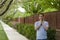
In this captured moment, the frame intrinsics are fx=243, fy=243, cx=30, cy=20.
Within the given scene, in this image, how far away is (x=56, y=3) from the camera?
16234mm

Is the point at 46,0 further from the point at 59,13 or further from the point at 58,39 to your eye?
the point at 58,39

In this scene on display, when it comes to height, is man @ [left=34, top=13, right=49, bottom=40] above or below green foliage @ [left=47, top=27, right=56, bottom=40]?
above

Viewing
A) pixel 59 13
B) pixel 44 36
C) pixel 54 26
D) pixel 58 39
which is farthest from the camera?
pixel 54 26

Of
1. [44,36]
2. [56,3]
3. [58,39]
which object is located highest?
[56,3]

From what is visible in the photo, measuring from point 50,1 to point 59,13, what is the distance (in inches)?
36.4

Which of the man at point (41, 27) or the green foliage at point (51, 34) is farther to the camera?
the green foliage at point (51, 34)

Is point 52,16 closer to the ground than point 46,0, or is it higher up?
closer to the ground

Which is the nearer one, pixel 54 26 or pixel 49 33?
pixel 49 33

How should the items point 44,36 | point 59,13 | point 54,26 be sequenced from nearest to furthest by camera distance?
1. point 44,36
2. point 59,13
3. point 54,26

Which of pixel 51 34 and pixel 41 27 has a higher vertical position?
pixel 41 27

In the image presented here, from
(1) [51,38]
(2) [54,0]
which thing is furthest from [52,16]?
(1) [51,38]

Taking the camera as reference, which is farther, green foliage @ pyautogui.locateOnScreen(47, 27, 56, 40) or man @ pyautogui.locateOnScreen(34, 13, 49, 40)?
green foliage @ pyautogui.locateOnScreen(47, 27, 56, 40)

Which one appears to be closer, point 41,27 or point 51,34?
point 41,27

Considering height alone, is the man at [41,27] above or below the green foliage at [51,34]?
above
